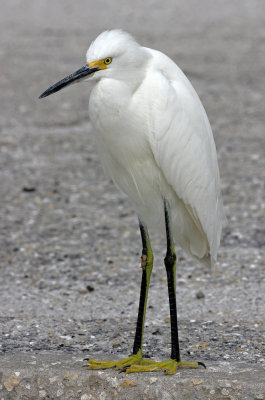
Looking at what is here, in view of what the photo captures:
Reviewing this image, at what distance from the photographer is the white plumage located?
11.6 feet

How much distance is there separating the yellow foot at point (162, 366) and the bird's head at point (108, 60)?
1.51 m

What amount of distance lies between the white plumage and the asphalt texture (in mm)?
818

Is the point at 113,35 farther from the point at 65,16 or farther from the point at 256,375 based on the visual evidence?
the point at 65,16

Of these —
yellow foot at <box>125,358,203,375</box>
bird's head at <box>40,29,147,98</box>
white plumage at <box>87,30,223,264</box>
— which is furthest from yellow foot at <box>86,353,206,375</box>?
bird's head at <box>40,29,147,98</box>

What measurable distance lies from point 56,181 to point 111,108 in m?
4.18

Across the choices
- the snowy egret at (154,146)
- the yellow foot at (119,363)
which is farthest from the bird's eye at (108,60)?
the yellow foot at (119,363)

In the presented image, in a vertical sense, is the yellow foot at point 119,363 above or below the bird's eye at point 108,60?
below

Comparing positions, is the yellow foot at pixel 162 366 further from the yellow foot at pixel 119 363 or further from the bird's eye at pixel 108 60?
the bird's eye at pixel 108 60

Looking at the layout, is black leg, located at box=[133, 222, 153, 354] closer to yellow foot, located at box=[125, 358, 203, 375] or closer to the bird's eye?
yellow foot, located at box=[125, 358, 203, 375]

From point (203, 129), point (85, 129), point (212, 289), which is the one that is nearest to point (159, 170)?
point (203, 129)

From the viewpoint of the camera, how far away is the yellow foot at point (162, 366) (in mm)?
3787

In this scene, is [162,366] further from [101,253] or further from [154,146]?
[101,253]

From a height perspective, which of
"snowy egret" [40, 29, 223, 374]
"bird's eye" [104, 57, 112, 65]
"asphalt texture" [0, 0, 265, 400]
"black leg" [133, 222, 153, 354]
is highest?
"bird's eye" [104, 57, 112, 65]

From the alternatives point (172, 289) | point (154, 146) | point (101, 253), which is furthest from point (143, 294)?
point (101, 253)
